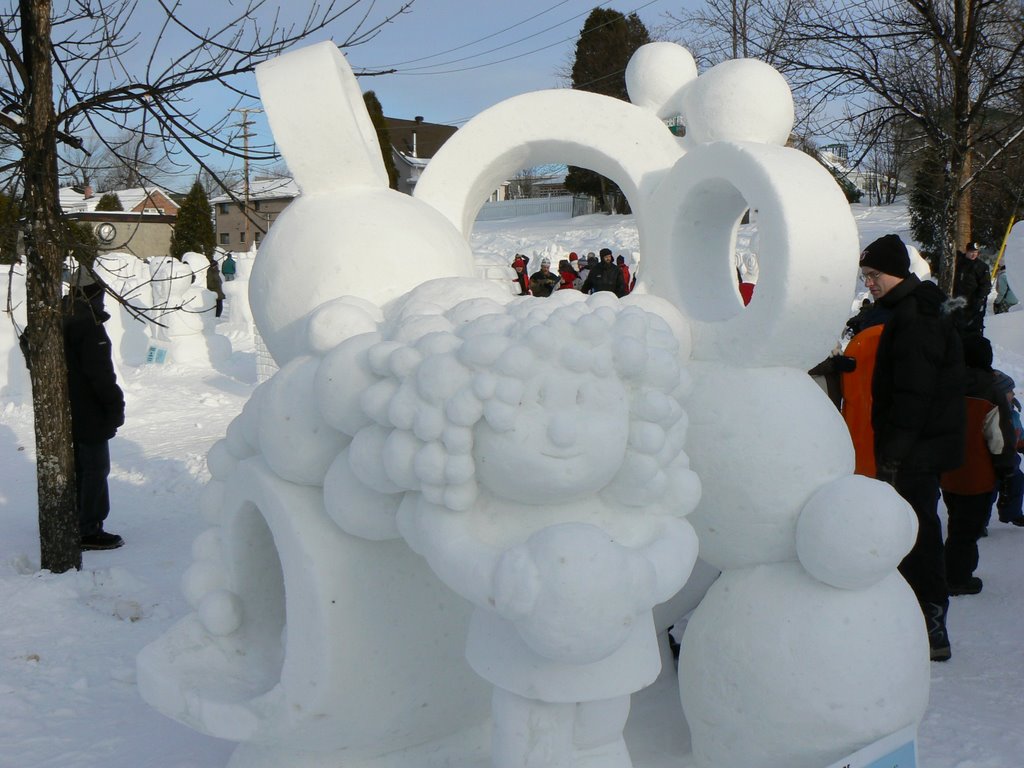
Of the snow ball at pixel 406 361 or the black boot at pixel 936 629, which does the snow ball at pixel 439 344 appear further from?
the black boot at pixel 936 629

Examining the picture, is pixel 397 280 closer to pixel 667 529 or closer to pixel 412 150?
pixel 667 529

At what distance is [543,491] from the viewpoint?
6.42 feet

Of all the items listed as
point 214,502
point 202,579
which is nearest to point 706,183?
point 214,502

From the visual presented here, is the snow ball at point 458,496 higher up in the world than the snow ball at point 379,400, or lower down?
lower down

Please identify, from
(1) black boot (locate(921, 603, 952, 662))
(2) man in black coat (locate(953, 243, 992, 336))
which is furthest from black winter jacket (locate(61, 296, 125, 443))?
(2) man in black coat (locate(953, 243, 992, 336))

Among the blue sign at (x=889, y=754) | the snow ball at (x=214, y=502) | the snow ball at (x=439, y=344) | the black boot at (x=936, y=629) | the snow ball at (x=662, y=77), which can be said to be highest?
the snow ball at (x=662, y=77)

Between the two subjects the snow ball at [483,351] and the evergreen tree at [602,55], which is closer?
the snow ball at [483,351]

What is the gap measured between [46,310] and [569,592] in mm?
4155

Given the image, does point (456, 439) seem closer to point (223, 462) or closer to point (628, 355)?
point (628, 355)

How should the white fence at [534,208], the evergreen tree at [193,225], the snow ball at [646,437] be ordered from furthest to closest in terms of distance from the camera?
the white fence at [534,208]
the evergreen tree at [193,225]
the snow ball at [646,437]

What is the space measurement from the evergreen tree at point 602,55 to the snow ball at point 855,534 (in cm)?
3053

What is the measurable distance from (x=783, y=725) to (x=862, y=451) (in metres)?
1.98

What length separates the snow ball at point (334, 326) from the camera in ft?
7.40

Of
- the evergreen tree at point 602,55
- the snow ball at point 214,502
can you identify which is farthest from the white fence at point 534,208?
the snow ball at point 214,502
